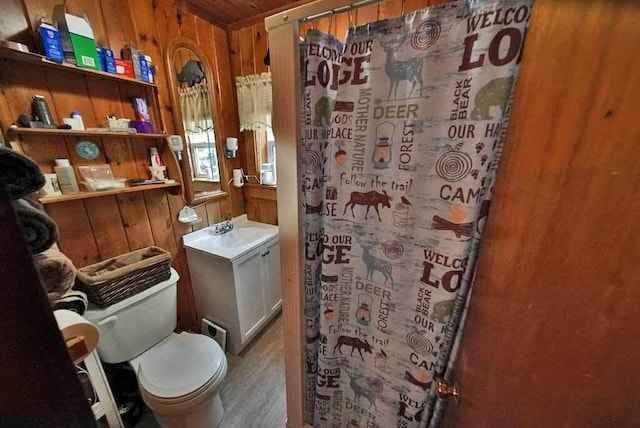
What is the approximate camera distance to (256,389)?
5.06ft

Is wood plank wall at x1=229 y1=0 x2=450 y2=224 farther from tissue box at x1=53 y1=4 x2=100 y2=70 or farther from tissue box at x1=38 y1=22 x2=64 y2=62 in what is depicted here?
tissue box at x1=38 y1=22 x2=64 y2=62

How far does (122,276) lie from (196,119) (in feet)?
3.87

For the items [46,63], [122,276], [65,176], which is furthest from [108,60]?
[122,276]

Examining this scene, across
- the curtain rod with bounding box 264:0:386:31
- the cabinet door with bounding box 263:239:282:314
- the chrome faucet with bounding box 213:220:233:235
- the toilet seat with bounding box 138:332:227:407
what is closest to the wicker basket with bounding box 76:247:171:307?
the toilet seat with bounding box 138:332:227:407

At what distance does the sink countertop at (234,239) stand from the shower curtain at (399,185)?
861 mm

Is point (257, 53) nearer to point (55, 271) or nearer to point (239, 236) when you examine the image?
point (239, 236)

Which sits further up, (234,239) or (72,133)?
(72,133)

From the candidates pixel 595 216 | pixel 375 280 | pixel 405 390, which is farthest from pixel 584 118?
pixel 405 390

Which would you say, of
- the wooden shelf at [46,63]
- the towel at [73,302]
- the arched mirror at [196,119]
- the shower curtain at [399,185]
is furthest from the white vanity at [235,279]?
the wooden shelf at [46,63]

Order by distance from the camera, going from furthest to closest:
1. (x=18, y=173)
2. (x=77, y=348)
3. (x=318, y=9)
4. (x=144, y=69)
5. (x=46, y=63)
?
(x=144, y=69) < (x=46, y=63) < (x=318, y=9) < (x=77, y=348) < (x=18, y=173)

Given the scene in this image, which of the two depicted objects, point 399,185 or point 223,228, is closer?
point 399,185

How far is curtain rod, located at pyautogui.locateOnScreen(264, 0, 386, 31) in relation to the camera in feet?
2.05

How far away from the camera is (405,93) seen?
2.07 feet

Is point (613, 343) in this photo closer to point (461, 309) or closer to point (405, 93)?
point (461, 309)
